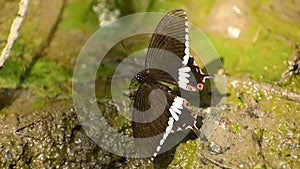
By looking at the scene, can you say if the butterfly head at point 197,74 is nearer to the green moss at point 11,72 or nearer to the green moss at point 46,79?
the green moss at point 46,79

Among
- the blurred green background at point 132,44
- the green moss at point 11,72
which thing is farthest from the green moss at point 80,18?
the green moss at point 11,72

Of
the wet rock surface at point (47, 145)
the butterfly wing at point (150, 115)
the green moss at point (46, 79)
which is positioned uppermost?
the butterfly wing at point (150, 115)

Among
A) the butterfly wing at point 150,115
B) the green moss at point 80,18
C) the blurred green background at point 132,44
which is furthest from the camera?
the green moss at point 80,18

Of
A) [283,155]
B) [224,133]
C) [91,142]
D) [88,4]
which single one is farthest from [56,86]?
[283,155]

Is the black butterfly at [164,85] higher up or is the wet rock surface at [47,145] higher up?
the black butterfly at [164,85]

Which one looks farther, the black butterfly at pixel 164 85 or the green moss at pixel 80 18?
the green moss at pixel 80 18

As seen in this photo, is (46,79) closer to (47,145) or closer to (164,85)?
(47,145)

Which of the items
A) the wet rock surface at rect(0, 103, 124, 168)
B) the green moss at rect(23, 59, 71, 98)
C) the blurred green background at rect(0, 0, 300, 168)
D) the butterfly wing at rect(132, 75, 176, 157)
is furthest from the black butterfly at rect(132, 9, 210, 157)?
the green moss at rect(23, 59, 71, 98)

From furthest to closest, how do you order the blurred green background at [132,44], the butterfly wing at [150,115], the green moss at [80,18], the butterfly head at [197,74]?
the green moss at [80,18], the blurred green background at [132,44], the butterfly head at [197,74], the butterfly wing at [150,115]

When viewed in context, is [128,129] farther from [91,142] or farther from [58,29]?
[58,29]
